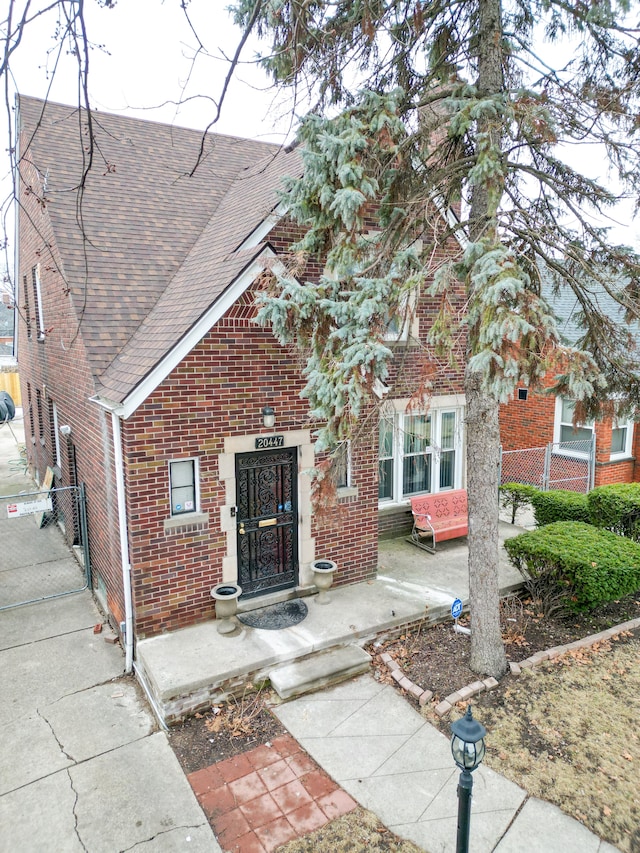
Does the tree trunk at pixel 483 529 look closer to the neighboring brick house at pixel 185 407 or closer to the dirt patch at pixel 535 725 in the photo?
the dirt patch at pixel 535 725

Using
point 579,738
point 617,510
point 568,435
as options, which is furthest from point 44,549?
point 568,435

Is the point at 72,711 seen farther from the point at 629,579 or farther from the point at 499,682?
the point at 629,579

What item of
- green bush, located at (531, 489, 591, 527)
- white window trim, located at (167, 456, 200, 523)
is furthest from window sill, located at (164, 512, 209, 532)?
green bush, located at (531, 489, 591, 527)

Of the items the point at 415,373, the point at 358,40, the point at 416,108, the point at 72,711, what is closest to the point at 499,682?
the point at 72,711

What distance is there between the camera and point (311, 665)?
22.2 feet

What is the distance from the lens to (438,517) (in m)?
10.9

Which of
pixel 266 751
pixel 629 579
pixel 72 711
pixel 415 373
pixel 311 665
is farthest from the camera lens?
pixel 415 373

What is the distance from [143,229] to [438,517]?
7.82 metres

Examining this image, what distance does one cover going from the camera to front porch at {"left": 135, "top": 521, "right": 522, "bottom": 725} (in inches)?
245

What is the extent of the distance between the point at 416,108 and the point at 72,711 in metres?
8.02

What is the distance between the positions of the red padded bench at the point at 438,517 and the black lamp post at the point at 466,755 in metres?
6.67

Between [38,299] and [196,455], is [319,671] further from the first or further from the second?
[38,299]

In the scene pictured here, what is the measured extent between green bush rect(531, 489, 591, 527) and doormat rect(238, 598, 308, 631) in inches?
234

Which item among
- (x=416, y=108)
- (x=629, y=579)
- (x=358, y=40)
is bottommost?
(x=629, y=579)
